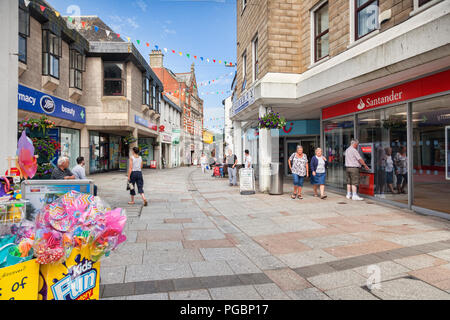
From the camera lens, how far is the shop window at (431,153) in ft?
21.3

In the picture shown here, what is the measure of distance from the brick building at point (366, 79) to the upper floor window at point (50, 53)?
9.10m

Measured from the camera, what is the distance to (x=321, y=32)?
10000mm

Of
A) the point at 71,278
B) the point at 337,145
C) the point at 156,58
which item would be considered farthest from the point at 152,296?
the point at 156,58

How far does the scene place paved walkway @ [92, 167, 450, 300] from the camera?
3.17m

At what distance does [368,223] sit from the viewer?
20.0 ft

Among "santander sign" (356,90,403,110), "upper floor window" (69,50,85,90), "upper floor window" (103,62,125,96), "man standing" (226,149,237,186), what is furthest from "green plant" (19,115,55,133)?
"upper floor window" (103,62,125,96)

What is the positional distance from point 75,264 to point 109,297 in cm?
145

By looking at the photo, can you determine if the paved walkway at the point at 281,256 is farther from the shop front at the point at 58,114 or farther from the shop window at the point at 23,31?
the shop window at the point at 23,31

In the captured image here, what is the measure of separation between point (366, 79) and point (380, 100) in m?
1.40

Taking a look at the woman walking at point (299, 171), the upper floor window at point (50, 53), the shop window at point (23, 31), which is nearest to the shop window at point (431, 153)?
the woman walking at point (299, 171)

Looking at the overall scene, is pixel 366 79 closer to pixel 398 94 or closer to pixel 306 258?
pixel 398 94

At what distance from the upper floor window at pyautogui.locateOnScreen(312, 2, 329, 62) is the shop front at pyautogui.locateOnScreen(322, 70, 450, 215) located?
183 centimetres

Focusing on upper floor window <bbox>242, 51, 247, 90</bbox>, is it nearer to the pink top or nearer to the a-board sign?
the a-board sign

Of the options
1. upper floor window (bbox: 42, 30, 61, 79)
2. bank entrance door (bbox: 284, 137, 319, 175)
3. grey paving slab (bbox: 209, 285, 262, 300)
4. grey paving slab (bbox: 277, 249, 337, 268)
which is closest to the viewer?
grey paving slab (bbox: 209, 285, 262, 300)
